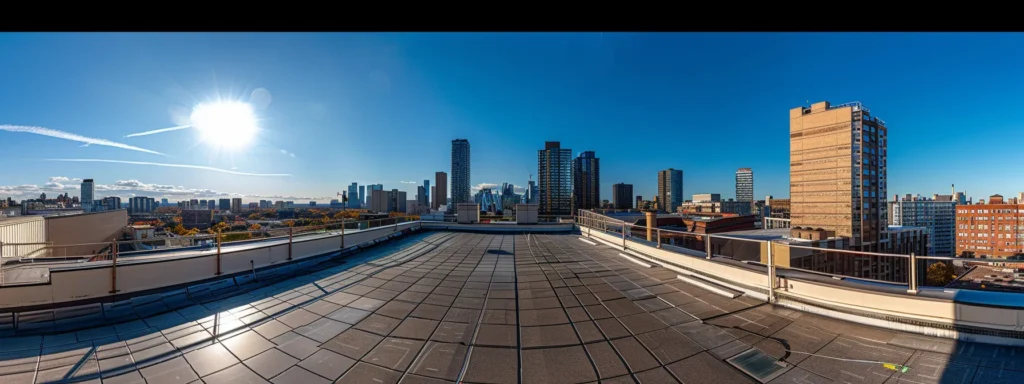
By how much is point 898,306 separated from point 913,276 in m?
0.43

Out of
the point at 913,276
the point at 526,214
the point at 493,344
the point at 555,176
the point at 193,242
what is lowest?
the point at 493,344

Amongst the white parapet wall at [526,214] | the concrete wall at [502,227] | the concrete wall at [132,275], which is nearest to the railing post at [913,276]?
the concrete wall at [132,275]

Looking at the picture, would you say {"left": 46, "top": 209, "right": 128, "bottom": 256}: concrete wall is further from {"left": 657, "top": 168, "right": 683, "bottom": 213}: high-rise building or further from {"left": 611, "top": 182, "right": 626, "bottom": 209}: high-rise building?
{"left": 657, "top": 168, "right": 683, "bottom": 213}: high-rise building

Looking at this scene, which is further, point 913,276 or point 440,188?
point 440,188

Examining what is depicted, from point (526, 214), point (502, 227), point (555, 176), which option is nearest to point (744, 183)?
point (555, 176)

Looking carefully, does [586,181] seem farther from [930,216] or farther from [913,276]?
[930,216]

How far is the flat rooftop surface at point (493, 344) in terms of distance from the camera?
2635 millimetres

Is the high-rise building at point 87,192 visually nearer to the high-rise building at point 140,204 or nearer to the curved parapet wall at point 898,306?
the high-rise building at point 140,204

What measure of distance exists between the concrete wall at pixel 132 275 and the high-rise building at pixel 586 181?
263ft

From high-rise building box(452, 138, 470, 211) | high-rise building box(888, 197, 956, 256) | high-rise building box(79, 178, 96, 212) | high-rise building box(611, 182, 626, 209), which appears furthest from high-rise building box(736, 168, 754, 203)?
high-rise building box(79, 178, 96, 212)

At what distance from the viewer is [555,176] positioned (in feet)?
274

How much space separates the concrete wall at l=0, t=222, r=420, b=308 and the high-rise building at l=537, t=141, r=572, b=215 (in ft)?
251
